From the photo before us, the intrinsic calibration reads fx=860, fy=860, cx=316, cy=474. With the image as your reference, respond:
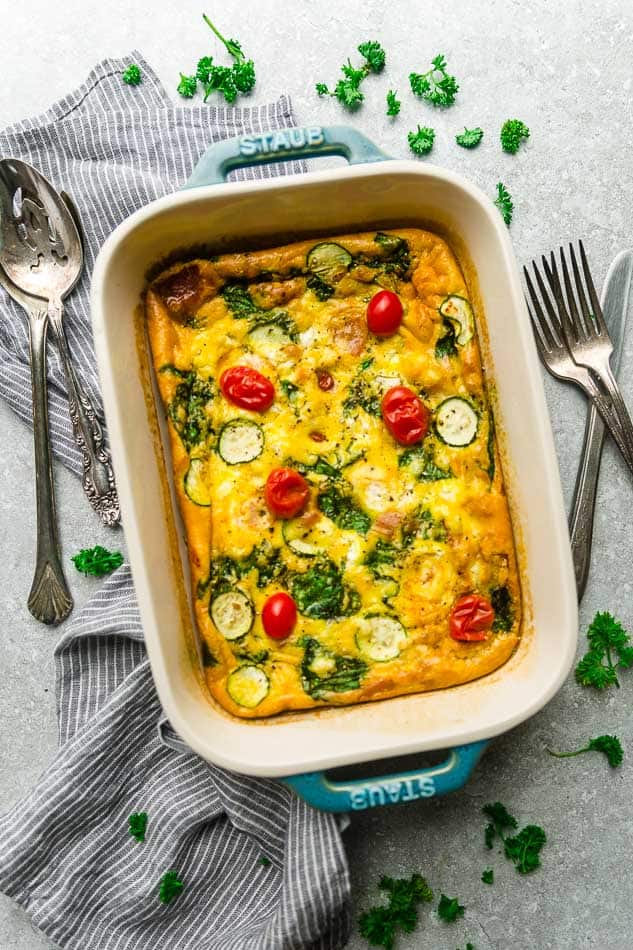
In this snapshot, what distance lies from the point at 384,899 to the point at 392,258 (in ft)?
7.34

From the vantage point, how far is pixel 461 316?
9.42 ft

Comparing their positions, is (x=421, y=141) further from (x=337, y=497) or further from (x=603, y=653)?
(x=603, y=653)

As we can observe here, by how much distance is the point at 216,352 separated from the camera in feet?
9.48

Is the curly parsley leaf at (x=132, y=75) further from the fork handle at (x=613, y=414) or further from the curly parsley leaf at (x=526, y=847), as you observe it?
the curly parsley leaf at (x=526, y=847)

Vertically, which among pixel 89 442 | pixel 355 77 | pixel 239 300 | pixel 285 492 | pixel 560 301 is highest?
pixel 355 77

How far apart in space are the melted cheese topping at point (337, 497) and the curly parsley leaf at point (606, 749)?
537mm

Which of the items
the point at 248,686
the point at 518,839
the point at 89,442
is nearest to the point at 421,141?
the point at 89,442

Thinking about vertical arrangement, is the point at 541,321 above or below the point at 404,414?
above

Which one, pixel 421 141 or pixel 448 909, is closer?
pixel 448 909

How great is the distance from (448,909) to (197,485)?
67.1 inches

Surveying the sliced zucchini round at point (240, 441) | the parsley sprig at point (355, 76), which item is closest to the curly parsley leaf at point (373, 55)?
the parsley sprig at point (355, 76)

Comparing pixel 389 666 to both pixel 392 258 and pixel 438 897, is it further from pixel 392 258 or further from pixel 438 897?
pixel 392 258

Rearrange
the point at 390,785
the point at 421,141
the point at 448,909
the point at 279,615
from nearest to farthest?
the point at 390,785 → the point at 279,615 → the point at 448,909 → the point at 421,141

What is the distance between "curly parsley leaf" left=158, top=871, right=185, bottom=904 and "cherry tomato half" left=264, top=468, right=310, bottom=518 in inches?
50.9
